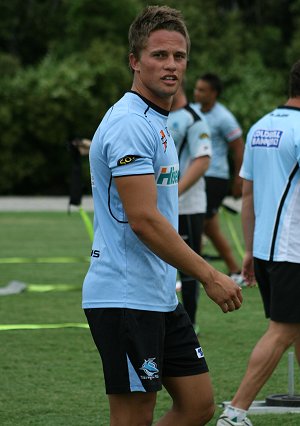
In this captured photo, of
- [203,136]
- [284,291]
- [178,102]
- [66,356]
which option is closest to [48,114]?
[178,102]

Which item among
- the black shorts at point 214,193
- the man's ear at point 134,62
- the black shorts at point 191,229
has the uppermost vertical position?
the man's ear at point 134,62

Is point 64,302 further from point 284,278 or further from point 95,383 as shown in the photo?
point 284,278

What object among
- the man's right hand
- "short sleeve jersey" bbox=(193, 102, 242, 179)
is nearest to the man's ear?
the man's right hand

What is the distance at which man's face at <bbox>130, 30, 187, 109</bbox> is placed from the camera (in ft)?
14.2

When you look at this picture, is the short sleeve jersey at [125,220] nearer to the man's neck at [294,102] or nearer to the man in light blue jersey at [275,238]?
the man in light blue jersey at [275,238]

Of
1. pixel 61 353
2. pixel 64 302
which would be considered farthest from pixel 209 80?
pixel 61 353

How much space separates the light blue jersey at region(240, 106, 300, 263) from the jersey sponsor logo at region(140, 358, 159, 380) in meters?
1.81

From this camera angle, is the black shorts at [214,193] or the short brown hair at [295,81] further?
the black shorts at [214,193]

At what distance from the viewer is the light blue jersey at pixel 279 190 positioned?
599cm

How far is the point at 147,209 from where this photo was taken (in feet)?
13.5

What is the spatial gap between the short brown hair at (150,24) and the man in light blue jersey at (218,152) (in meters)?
7.49

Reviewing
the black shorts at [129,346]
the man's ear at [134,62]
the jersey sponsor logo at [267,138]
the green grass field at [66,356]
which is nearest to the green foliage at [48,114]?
the green grass field at [66,356]

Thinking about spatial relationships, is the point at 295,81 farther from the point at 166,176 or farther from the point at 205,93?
the point at 205,93

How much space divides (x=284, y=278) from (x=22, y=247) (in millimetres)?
10816
